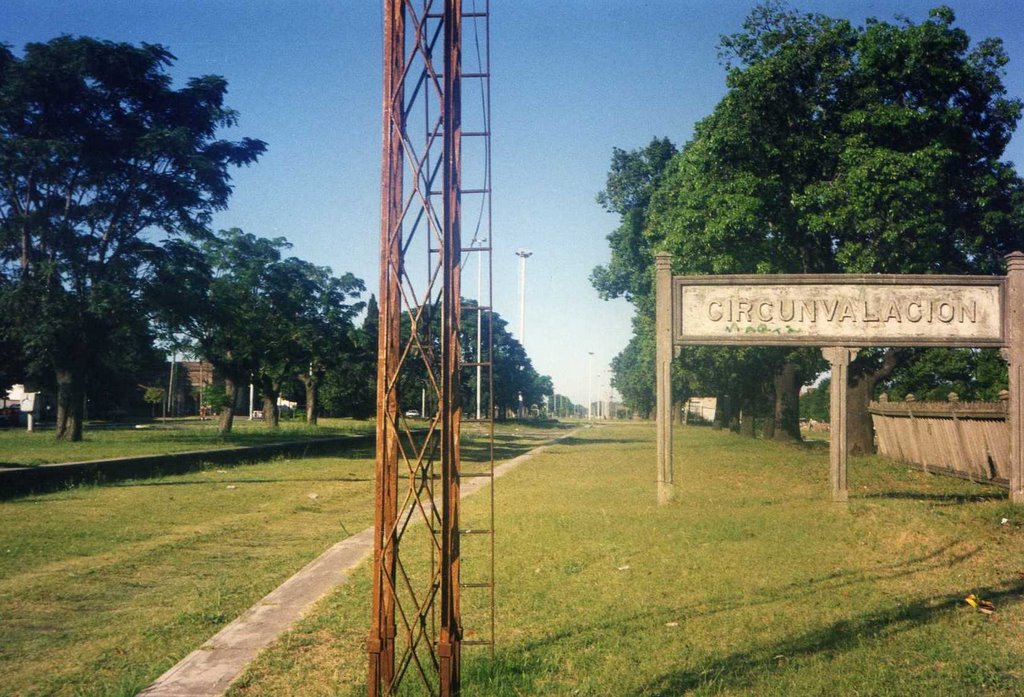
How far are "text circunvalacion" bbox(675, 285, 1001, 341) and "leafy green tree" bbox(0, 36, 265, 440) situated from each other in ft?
68.2

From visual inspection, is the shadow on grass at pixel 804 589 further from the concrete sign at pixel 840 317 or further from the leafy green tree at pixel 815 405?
the leafy green tree at pixel 815 405

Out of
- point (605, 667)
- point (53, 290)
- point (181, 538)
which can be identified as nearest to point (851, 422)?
point (181, 538)

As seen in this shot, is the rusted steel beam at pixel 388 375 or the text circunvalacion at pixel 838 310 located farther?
the text circunvalacion at pixel 838 310

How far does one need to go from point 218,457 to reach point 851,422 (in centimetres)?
1840

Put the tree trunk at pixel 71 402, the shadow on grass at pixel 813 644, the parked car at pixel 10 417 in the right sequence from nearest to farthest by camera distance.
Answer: the shadow on grass at pixel 813 644, the tree trunk at pixel 71 402, the parked car at pixel 10 417

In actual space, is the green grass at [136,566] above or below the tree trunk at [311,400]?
below

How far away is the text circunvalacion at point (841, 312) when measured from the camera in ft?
43.2

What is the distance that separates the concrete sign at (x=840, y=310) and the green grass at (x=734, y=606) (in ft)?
8.56

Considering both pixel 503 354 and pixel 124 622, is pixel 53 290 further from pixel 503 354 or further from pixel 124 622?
pixel 503 354

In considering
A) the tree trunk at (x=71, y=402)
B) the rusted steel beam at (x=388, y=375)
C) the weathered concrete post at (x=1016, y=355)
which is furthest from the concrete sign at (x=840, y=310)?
the tree trunk at (x=71, y=402)

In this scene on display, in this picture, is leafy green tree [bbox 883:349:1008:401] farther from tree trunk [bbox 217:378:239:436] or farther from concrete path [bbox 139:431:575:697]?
concrete path [bbox 139:431:575:697]

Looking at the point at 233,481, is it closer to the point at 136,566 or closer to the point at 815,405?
the point at 136,566

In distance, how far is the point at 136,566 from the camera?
9.41m

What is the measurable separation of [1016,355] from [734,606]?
8.45m
